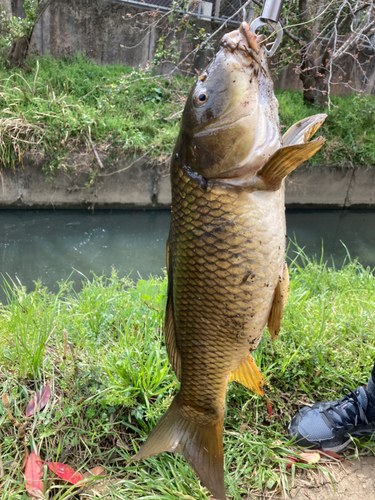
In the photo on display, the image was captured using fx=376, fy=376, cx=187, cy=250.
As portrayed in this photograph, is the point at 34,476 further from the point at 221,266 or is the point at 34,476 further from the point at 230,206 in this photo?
the point at 230,206

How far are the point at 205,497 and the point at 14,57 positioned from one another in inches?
288

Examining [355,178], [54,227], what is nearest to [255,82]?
[54,227]

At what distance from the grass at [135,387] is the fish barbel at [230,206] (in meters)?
0.73

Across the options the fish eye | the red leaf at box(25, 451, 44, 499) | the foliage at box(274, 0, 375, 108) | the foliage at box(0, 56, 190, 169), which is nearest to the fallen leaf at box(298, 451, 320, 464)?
the red leaf at box(25, 451, 44, 499)

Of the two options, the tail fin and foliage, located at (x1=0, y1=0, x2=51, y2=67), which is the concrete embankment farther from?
the tail fin

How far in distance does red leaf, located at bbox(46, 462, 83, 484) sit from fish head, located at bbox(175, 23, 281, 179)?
1436mm

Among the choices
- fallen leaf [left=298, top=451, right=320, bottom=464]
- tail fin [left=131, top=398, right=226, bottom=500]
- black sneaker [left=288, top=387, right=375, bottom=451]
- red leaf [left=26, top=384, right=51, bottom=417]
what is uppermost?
tail fin [left=131, top=398, right=226, bottom=500]

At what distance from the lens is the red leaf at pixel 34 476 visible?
1.58 metres

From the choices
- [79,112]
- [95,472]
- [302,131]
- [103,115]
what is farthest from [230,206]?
[103,115]

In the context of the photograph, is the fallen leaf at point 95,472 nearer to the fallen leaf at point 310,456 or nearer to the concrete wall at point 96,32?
the fallen leaf at point 310,456

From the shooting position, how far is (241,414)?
1996 millimetres

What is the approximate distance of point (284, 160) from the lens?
1045 millimetres

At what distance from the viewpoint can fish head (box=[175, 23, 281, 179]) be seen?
43.3 inches

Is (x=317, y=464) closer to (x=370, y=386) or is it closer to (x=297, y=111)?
(x=370, y=386)
